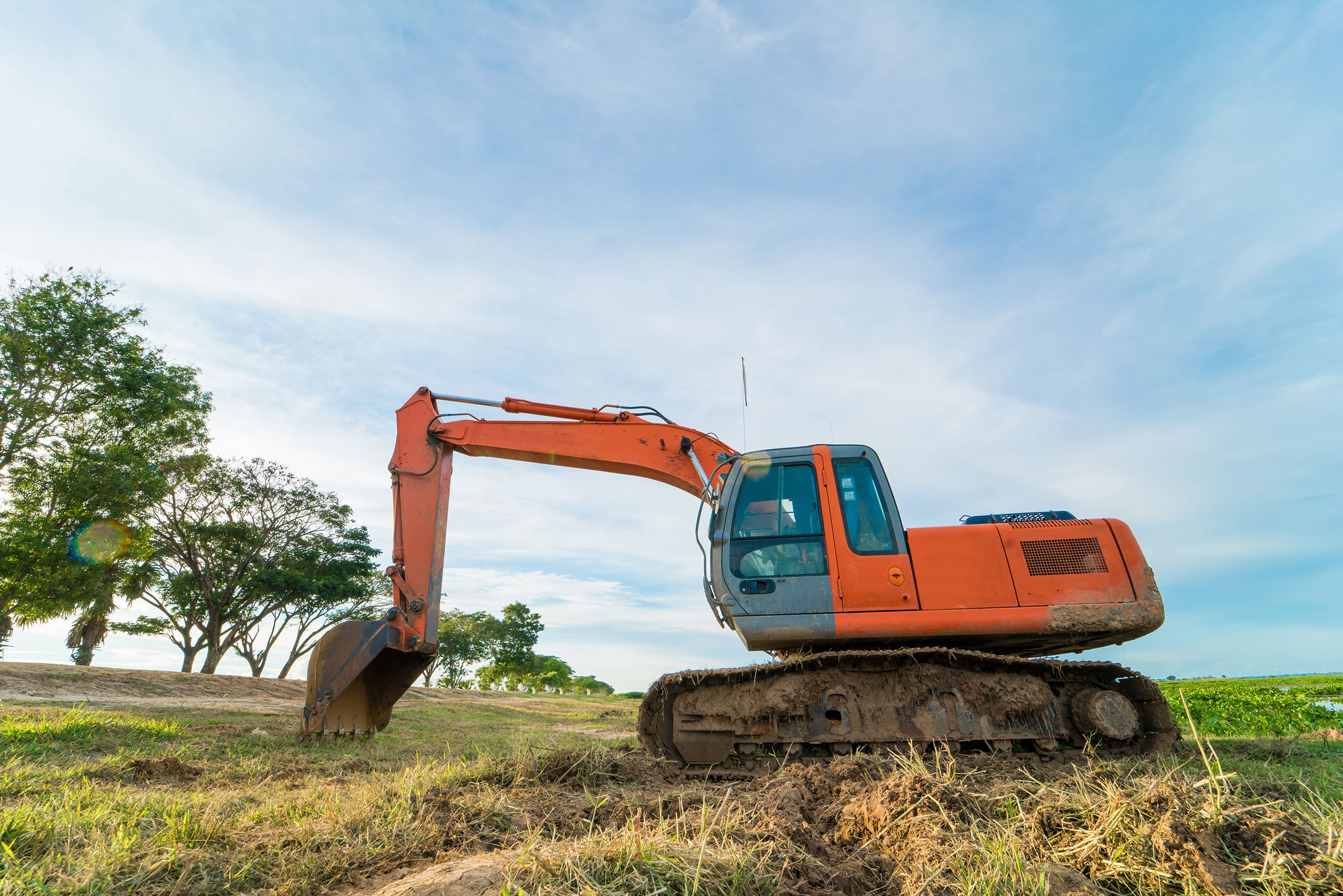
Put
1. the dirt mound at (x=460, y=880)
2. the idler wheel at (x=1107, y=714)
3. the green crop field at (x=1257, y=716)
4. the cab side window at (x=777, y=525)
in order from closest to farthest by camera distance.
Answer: the dirt mound at (x=460, y=880) < the idler wheel at (x=1107, y=714) < the cab side window at (x=777, y=525) < the green crop field at (x=1257, y=716)

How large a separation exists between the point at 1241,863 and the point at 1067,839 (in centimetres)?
51

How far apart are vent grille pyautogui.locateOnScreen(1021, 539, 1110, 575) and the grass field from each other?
5.07 feet

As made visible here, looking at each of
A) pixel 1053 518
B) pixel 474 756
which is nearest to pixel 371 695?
pixel 474 756

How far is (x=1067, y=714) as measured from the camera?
18.8 feet

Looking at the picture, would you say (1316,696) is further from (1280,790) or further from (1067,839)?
(1067,839)

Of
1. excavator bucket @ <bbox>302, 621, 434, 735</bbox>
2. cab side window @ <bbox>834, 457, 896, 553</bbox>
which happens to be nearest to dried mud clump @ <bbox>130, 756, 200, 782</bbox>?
excavator bucket @ <bbox>302, 621, 434, 735</bbox>

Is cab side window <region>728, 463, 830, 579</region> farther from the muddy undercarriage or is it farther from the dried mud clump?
the dried mud clump

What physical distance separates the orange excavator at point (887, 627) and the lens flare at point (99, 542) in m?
20.7

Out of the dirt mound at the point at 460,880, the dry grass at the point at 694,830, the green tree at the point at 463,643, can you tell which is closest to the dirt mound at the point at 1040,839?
the dry grass at the point at 694,830

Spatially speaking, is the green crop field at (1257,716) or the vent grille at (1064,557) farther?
the green crop field at (1257,716)

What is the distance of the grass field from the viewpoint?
86.0 inches

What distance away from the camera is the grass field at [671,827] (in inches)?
86.0

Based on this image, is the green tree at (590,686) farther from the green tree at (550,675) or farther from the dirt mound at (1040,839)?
the dirt mound at (1040,839)

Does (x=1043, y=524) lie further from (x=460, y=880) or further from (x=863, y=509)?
(x=460, y=880)
